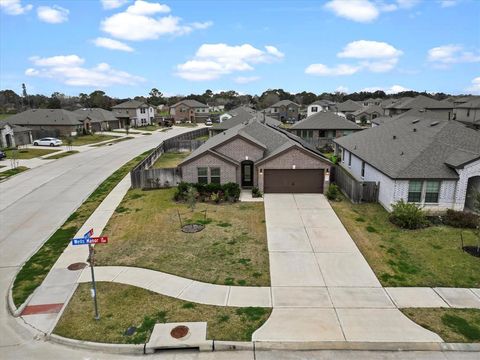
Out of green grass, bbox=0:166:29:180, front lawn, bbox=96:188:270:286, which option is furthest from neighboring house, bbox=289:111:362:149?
green grass, bbox=0:166:29:180

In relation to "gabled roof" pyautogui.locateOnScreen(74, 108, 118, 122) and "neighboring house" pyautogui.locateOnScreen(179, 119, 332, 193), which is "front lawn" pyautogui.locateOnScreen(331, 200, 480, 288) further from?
"gabled roof" pyautogui.locateOnScreen(74, 108, 118, 122)

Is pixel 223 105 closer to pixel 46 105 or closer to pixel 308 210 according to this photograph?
pixel 46 105

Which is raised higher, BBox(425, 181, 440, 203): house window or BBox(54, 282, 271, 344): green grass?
BBox(425, 181, 440, 203): house window

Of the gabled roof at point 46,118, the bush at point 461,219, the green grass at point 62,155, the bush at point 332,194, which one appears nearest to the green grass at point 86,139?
the gabled roof at point 46,118

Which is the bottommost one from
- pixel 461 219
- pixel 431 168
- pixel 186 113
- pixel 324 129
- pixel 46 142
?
pixel 461 219

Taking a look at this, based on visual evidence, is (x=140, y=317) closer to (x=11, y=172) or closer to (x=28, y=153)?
(x=11, y=172)

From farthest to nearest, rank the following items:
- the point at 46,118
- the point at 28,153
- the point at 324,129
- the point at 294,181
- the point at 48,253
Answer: the point at 46,118
the point at 324,129
the point at 28,153
the point at 294,181
the point at 48,253

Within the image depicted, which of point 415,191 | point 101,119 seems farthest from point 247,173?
point 101,119
